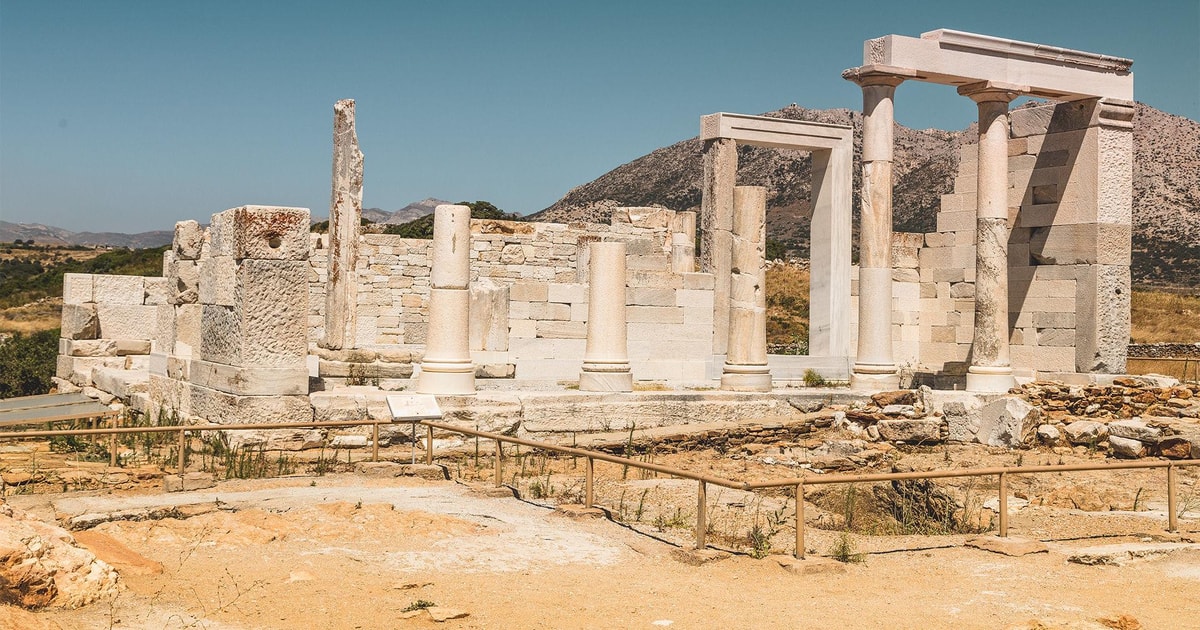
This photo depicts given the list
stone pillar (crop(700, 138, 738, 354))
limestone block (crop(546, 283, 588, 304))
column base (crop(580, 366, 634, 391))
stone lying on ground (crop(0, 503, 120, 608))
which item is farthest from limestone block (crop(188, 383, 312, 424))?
stone pillar (crop(700, 138, 738, 354))

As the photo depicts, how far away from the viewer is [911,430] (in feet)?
52.7

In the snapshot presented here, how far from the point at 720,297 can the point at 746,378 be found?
5.12 m

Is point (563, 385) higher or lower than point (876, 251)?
lower

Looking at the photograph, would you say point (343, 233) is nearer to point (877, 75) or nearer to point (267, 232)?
point (267, 232)

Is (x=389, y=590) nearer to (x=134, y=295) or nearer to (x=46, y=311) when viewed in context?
(x=134, y=295)

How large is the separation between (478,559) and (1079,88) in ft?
46.5

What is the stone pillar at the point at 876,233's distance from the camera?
58.6 ft

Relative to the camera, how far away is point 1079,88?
18.5m

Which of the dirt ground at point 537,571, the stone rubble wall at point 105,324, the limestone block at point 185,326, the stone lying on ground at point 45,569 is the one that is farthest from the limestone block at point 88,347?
the stone lying on ground at point 45,569

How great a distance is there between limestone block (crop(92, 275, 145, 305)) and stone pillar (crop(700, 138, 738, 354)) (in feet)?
32.8

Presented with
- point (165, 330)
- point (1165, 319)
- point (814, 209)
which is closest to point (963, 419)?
point (814, 209)

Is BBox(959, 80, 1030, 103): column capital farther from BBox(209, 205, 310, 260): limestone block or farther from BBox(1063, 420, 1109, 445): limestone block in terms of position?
BBox(209, 205, 310, 260): limestone block

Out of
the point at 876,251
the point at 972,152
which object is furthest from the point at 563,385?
the point at 972,152

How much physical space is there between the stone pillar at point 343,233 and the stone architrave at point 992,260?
10.7 m
